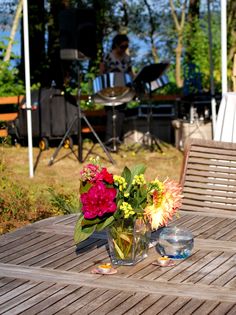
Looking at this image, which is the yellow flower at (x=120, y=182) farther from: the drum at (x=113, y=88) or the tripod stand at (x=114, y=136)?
the tripod stand at (x=114, y=136)

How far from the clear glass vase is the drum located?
606 centimetres

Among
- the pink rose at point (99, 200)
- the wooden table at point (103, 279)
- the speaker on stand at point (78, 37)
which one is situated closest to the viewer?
the wooden table at point (103, 279)

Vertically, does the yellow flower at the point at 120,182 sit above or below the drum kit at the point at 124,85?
above

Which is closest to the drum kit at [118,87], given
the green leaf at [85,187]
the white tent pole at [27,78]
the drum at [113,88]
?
the drum at [113,88]

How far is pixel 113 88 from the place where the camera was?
8.70m

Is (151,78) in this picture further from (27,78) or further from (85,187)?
(85,187)

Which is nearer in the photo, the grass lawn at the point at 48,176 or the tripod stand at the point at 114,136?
the grass lawn at the point at 48,176

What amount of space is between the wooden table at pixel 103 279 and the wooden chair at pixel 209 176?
2.32 feet

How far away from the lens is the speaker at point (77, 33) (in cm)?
900

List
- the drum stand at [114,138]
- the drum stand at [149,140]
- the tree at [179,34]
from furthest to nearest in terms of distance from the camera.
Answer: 1. the tree at [179,34]
2. the drum stand at [149,140]
3. the drum stand at [114,138]

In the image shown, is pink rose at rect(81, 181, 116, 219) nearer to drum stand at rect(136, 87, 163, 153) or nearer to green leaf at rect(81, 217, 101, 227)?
green leaf at rect(81, 217, 101, 227)

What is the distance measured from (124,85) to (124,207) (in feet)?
21.0

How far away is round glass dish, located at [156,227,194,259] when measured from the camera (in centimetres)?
254

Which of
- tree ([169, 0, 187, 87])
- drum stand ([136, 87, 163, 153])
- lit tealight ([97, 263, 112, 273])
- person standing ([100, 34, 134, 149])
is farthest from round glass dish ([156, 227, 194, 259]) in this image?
tree ([169, 0, 187, 87])
